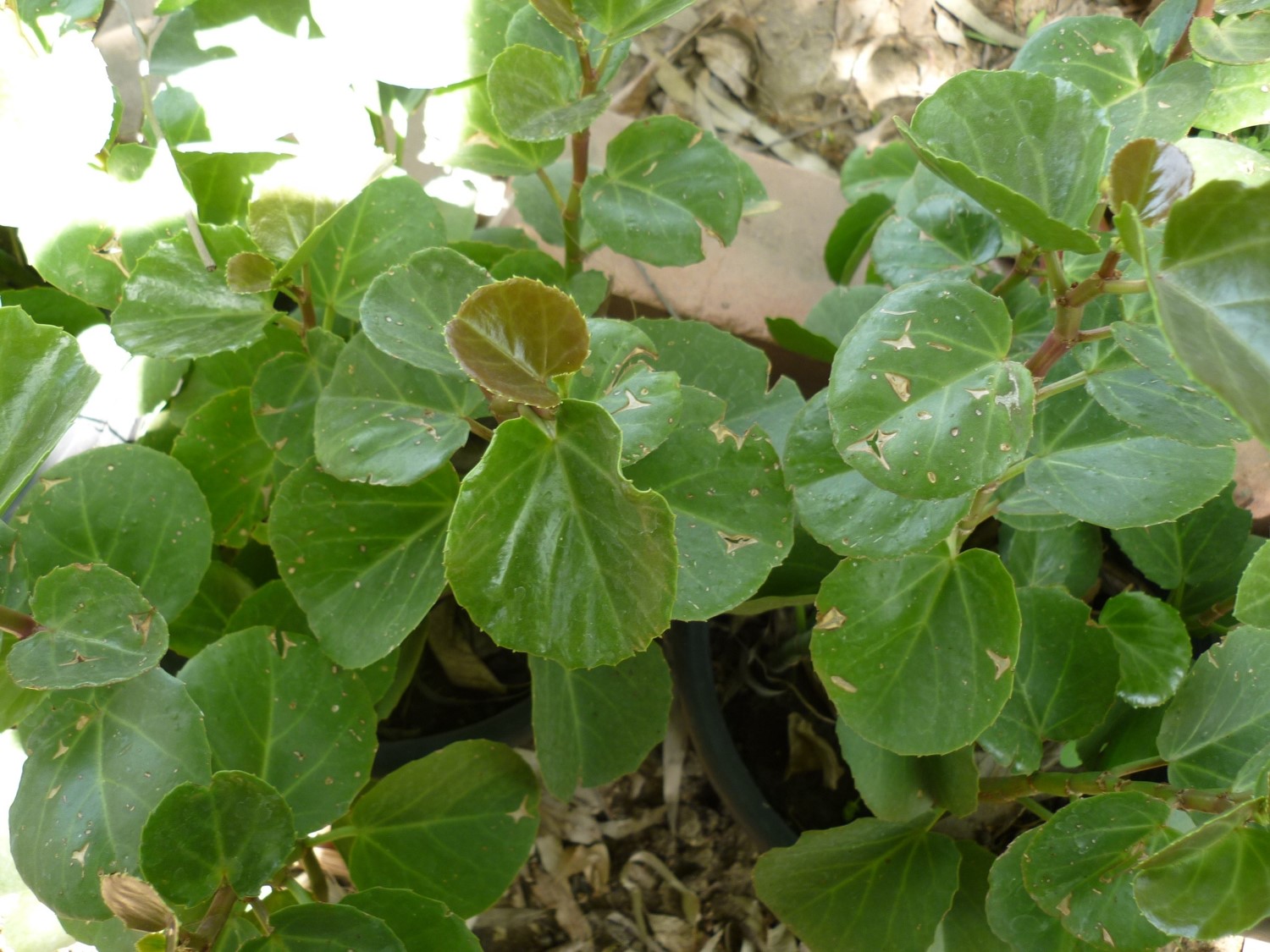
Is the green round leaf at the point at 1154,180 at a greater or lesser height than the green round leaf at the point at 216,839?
greater

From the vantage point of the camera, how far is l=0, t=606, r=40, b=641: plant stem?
1.70ft

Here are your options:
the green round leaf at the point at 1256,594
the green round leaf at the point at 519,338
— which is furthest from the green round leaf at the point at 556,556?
the green round leaf at the point at 1256,594

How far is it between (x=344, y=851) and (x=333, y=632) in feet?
0.90

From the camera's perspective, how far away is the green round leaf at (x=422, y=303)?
50 cm

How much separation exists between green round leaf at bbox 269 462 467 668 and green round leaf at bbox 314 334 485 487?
0.20ft

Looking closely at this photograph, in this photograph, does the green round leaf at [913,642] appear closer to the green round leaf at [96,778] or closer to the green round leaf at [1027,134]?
the green round leaf at [1027,134]

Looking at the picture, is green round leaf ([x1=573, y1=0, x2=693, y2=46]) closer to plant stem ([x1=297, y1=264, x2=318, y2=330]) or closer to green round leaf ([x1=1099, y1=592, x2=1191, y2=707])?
plant stem ([x1=297, y1=264, x2=318, y2=330])

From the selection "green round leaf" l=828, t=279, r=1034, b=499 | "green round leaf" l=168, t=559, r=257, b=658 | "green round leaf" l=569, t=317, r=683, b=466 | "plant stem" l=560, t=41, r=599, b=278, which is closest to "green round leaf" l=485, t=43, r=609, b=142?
"plant stem" l=560, t=41, r=599, b=278

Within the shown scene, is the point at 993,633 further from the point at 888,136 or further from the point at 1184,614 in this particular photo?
the point at 888,136

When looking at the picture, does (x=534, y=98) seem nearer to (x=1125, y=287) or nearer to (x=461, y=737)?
(x=1125, y=287)

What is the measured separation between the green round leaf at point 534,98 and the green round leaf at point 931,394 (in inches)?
8.7

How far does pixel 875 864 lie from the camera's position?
2.36ft

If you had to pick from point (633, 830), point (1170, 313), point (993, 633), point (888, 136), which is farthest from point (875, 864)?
point (888, 136)

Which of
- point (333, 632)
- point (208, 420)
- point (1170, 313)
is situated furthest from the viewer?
point (208, 420)
